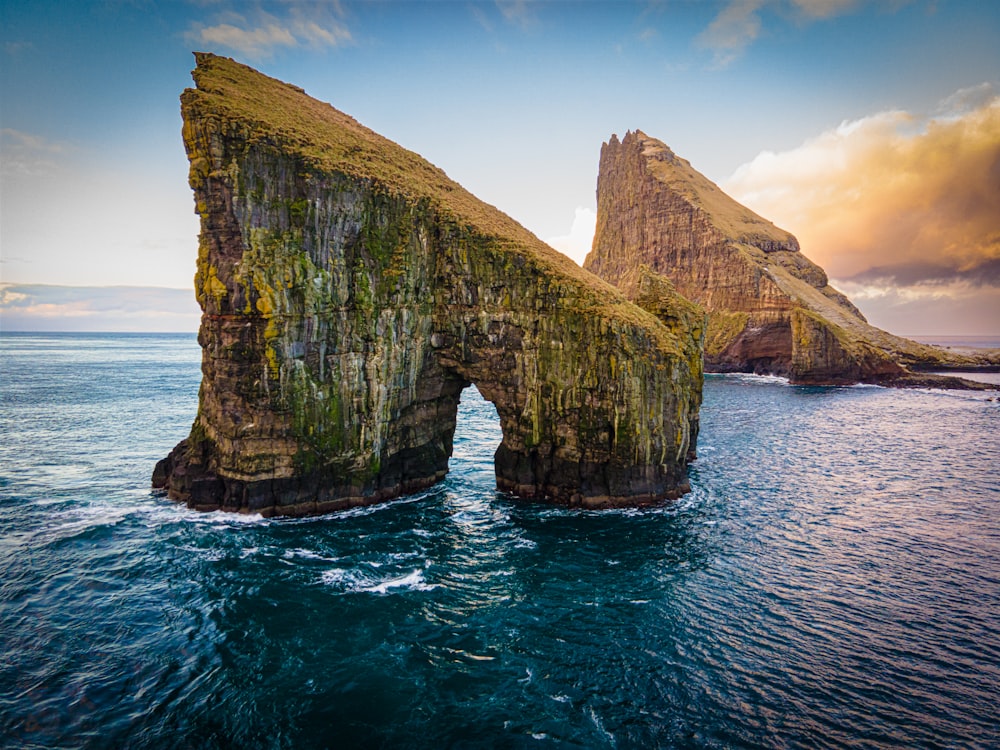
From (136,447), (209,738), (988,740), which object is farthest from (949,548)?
(136,447)

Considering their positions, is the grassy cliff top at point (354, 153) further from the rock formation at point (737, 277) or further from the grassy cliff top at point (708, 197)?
the grassy cliff top at point (708, 197)

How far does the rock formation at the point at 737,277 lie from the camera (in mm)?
104750

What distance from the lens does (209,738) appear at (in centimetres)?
1616

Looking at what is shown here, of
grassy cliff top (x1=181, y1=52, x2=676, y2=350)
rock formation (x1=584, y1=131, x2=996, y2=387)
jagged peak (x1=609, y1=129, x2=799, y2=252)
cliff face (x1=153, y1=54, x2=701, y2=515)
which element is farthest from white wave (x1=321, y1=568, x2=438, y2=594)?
jagged peak (x1=609, y1=129, x2=799, y2=252)

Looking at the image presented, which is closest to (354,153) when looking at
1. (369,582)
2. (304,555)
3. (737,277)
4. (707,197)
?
(304,555)

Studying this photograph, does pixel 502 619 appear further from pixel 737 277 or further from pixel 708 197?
pixel 708 197

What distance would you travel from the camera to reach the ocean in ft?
55.8

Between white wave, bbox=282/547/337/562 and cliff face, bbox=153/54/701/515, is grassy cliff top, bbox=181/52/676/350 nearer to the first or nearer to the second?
cliff face, bbox=153/54/701/515

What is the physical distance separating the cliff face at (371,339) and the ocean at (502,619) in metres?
3.01

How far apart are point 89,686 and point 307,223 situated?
24597 millimetres

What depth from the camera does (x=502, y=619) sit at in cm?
2259

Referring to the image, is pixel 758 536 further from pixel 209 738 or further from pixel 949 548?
pixel 209 738

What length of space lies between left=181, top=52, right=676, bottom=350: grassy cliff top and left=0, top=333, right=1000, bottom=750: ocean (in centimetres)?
1649

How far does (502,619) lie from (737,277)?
124 meters
